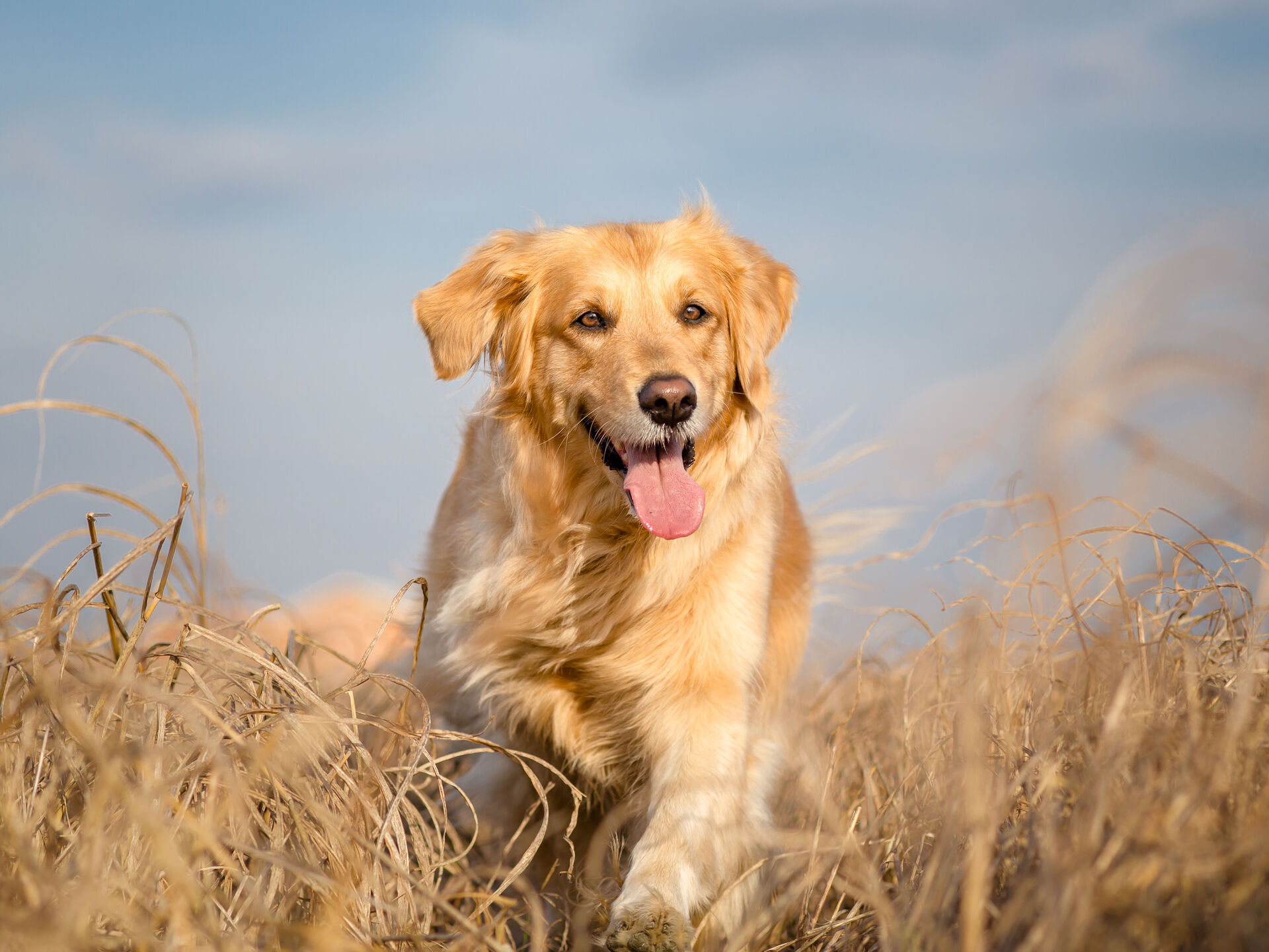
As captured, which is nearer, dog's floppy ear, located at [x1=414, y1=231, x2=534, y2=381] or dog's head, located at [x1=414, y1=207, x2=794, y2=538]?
dog's head, located at [x1=414, y1=207, x2=794, y2=538]

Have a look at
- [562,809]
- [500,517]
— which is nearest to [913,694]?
[562,809]

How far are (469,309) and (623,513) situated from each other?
0.93 meters

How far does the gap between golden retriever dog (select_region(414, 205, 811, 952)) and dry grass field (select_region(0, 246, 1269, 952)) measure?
1.19 feet

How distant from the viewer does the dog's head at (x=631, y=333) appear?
295 cm

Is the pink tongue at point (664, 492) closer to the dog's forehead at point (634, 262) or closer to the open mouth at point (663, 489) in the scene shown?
the open mouth at point (663, 489)

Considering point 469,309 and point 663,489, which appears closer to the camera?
point 663,489

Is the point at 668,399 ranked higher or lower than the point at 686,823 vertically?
higher

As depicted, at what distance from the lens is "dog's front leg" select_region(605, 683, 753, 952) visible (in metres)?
2.35

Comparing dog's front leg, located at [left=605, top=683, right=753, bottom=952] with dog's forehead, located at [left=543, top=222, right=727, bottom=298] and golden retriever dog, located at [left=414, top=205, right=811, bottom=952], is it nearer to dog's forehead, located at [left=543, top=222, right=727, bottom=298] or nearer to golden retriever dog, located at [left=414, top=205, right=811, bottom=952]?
golden retriever dog, located at [left=414, top=205, right=811, bottom=952]

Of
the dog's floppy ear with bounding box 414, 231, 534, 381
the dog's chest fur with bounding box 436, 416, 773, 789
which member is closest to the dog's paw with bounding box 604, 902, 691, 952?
the dog's chest fur with bounding box 436, 416, 773, 789

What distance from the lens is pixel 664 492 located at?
9.68 feet

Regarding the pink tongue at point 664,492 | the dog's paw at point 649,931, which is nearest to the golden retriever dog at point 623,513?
the pink tongue at point 664,492

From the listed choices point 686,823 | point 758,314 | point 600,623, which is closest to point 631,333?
point 758,314

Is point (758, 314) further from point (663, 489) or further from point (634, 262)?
point (663, 489)
